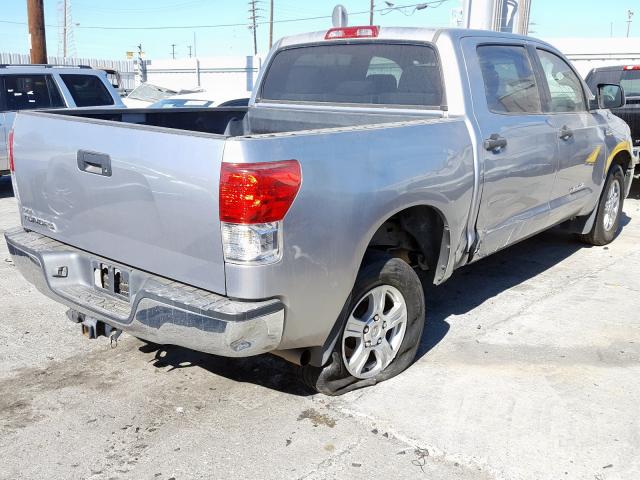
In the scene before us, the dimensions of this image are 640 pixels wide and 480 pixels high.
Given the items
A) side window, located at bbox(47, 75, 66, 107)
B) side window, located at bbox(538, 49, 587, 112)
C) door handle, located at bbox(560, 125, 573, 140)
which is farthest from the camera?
side window, located at bbox(47, 75, 66, 107)

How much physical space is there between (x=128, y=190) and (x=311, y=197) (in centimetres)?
88

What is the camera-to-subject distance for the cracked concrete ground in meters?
3.09

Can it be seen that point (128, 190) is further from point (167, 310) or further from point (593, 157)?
point (593, 157)

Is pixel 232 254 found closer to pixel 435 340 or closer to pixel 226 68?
pixel 435 340

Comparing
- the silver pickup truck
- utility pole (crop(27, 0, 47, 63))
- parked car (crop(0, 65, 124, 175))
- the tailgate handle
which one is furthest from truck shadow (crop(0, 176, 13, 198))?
the tailgate handle

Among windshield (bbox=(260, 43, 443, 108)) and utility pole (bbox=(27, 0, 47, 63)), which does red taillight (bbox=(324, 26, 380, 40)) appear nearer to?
windshield (bbox=(260, 43, 443, 108))

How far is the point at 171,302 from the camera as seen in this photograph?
2977 millimetres

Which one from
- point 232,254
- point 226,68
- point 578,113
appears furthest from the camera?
point 226,68

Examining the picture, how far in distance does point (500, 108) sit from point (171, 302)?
8.86 ft

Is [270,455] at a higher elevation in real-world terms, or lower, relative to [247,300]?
lower

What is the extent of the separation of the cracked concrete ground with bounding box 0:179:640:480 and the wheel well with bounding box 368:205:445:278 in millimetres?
636

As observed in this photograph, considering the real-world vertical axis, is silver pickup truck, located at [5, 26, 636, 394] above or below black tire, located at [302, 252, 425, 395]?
above

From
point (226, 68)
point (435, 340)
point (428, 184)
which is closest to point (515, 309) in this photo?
point (435, 340)

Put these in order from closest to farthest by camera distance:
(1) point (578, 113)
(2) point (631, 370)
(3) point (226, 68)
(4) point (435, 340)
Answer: (2) point (631, 370), (4) point (435, 340), (1) point (578, 113), (3) point (226, 68)
